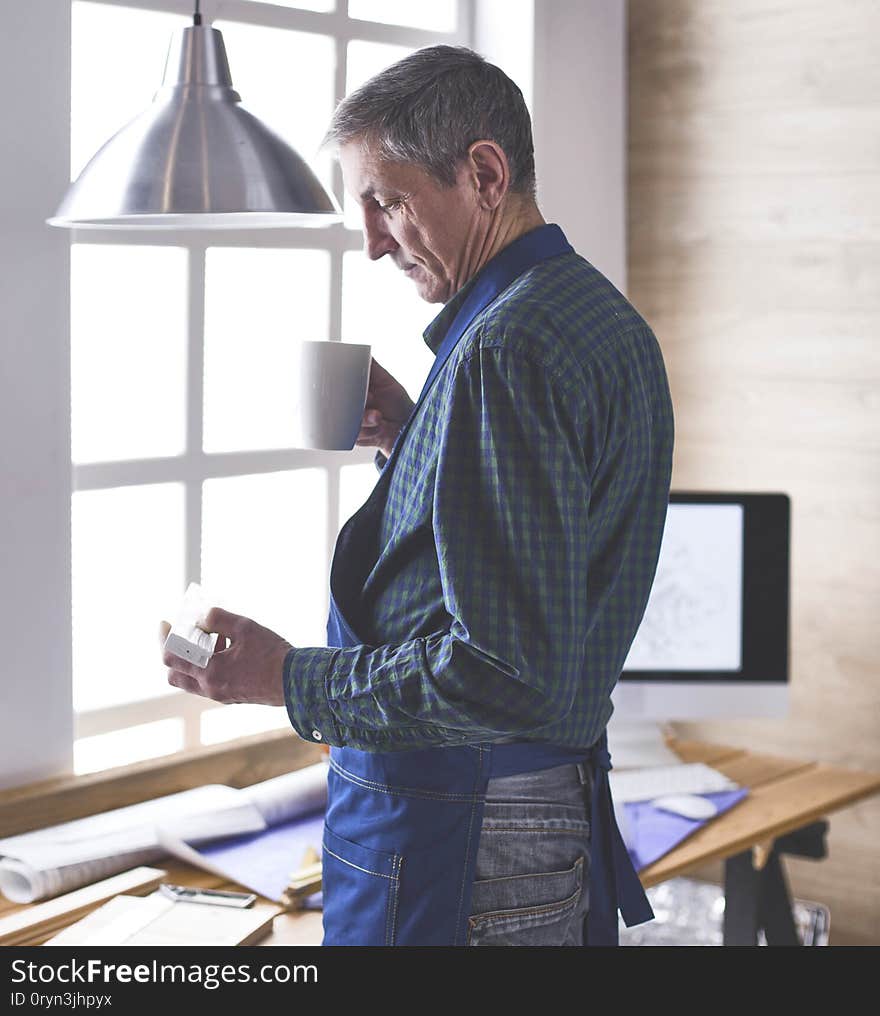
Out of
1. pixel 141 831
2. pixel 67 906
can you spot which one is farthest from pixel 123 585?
pixel 67 906

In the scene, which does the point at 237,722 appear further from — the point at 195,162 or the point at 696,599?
the point at 195,162

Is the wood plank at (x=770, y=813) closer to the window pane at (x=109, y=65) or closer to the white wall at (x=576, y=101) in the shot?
the white wall at (x=576, y=101)

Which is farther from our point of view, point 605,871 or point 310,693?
point 605,871

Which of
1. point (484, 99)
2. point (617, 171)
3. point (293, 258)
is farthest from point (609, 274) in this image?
point (484, 99)

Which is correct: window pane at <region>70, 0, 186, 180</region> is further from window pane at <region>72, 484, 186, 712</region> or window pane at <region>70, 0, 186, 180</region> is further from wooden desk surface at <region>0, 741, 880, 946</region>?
wooden desk surface at <region>0, 741, 880, 946</region>

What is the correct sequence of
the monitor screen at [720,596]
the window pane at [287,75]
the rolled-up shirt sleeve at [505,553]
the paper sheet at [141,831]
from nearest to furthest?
1. the rolled-up shirt sleeve at [505,553]
2. the paper sheet at [141,831]
3. the window pane at [287,75]
4. the monitor screen at [720,596]

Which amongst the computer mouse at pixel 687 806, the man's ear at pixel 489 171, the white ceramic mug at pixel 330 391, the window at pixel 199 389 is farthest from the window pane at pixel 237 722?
the man's ear at pixel 489 171

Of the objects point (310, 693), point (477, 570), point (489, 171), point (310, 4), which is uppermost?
point (310, 4)

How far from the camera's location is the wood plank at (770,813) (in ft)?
6.62

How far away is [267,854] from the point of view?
1910 mm

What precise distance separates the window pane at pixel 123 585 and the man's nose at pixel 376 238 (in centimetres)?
97

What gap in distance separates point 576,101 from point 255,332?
2.92ft

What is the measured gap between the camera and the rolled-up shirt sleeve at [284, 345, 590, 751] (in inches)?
44.3

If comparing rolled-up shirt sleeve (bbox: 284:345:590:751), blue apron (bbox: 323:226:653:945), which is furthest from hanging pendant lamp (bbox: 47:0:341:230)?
rolled-up shirt sleeve (bbox: 284:345:590:751)
